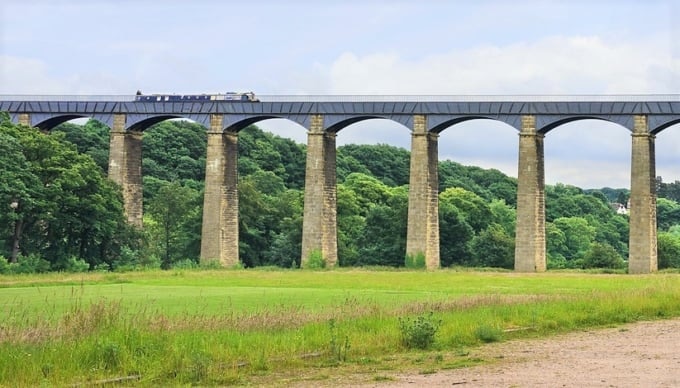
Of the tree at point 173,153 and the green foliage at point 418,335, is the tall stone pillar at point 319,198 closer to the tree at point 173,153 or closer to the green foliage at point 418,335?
the tree at point 173,153

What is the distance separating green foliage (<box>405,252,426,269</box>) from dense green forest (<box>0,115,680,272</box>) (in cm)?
821

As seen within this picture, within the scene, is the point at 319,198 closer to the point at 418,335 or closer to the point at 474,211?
the point at 474,211

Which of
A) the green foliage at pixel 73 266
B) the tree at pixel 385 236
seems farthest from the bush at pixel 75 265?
the tree at pixel 385 236

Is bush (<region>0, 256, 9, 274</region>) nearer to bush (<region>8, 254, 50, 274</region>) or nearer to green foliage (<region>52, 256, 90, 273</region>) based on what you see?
bush (<region>8, 254, 50, 274</region>)

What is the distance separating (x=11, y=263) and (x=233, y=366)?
38262 millimetres

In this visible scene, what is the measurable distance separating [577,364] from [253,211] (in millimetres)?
65050

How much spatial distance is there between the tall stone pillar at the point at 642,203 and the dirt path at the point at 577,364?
120 ft

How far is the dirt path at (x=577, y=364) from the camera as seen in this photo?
664 inches

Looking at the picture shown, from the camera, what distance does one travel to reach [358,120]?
A: 226ft

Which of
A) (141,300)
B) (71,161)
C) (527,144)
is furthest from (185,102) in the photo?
(141,300)

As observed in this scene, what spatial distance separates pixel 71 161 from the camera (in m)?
59.7

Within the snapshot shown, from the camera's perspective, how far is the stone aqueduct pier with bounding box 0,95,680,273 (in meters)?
61.4

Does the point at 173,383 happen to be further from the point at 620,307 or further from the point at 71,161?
the point at 71,161

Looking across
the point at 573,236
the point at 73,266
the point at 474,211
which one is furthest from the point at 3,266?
the point at 573,236
